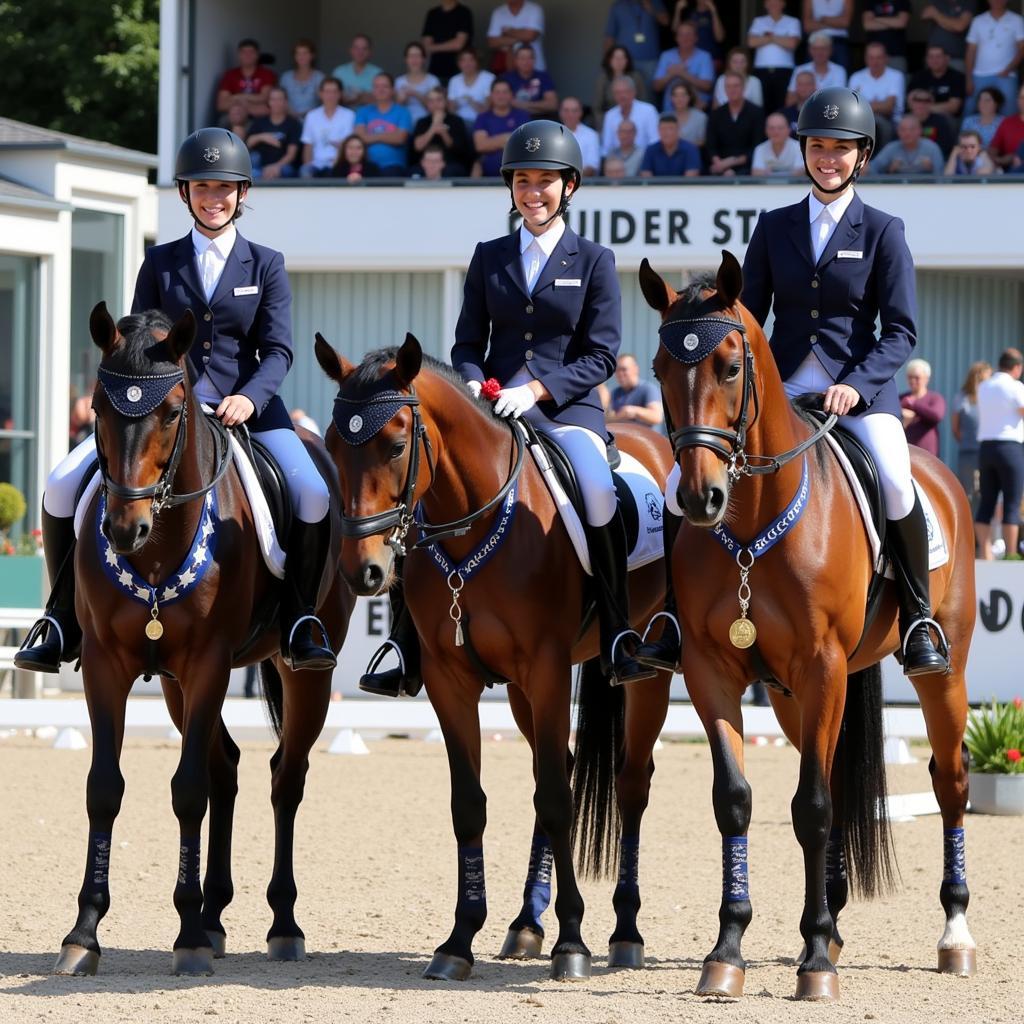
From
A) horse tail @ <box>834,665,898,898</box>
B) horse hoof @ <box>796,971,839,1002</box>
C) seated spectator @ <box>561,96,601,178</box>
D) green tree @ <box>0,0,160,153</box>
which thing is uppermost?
green tree @ <box>0,0,160,153</box>

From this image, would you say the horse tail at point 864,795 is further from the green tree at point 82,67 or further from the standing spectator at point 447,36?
the green tree at point 82,67

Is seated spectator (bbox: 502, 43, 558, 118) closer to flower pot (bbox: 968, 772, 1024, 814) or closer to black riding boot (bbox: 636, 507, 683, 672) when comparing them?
flower pot (bbox: 968, 772, 1024, 814)

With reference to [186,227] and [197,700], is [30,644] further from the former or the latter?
[186,227]

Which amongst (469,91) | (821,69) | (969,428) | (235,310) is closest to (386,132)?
(469,91)

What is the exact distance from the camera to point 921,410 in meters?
16.8

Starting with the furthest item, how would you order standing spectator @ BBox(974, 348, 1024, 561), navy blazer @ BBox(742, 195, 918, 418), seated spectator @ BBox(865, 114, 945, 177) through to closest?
seated spectator @ BBox(865, 114, 945, 177) → standing spectator @ BBox(974, 348, 1024, 561) → navy blazer @ BBox(742, 195, 918, 418)

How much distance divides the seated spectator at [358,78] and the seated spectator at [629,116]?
9.03 feet

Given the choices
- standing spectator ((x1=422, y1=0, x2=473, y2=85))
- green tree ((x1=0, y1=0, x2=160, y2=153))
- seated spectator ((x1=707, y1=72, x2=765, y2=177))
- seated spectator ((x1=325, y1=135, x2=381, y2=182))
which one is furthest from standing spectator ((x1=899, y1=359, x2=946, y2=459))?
green tree ((x1=0, y1=0, x2=160, y2=153))

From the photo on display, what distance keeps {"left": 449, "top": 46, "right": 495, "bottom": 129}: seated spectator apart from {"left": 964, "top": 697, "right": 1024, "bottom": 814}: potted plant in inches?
433

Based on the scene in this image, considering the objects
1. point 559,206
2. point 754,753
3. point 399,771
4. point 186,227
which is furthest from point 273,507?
point 186,227

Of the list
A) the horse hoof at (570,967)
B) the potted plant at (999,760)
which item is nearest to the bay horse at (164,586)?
the horse hoof at (570,967)

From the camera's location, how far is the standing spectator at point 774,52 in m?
19.8

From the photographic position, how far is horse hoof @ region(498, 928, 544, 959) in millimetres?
7336

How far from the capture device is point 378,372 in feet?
21.4
